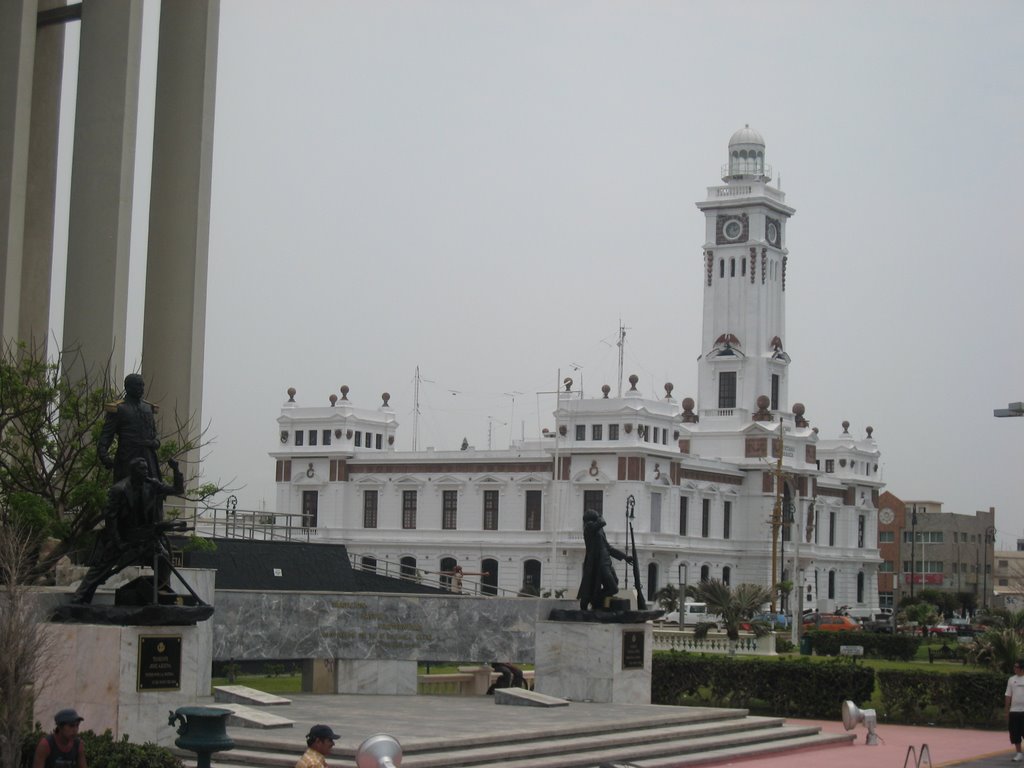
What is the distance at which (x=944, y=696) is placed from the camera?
25.7 m

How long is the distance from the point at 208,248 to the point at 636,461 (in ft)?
169

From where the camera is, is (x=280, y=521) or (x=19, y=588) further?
(x=280, y=521)

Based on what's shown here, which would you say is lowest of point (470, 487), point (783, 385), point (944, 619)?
point (944, 619)

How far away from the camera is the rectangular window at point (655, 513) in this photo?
79812 millimetres

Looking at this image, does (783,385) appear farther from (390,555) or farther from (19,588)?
(19,588)

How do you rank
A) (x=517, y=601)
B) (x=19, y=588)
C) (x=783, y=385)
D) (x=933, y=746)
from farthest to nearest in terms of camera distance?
(x=783, y=385)
(x=517, y=601)
(x=933, y=746)
(x=19, y=588)

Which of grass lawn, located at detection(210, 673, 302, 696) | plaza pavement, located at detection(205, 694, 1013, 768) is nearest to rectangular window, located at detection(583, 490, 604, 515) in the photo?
grass lawn, located at detection(210, 673, 302, 696)

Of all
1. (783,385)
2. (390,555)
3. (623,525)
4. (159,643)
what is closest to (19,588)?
(159,643)

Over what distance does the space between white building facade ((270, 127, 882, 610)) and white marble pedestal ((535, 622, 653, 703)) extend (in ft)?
162

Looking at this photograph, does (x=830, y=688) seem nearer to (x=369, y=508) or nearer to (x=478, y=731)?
(x=478, y=731)

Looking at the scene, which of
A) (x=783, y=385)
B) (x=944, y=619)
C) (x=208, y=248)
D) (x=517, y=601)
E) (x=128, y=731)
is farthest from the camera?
(x=783, y=385)

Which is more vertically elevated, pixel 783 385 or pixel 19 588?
pixel 783 385

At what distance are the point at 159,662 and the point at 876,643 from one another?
103 feet

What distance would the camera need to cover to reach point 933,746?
22.5m
